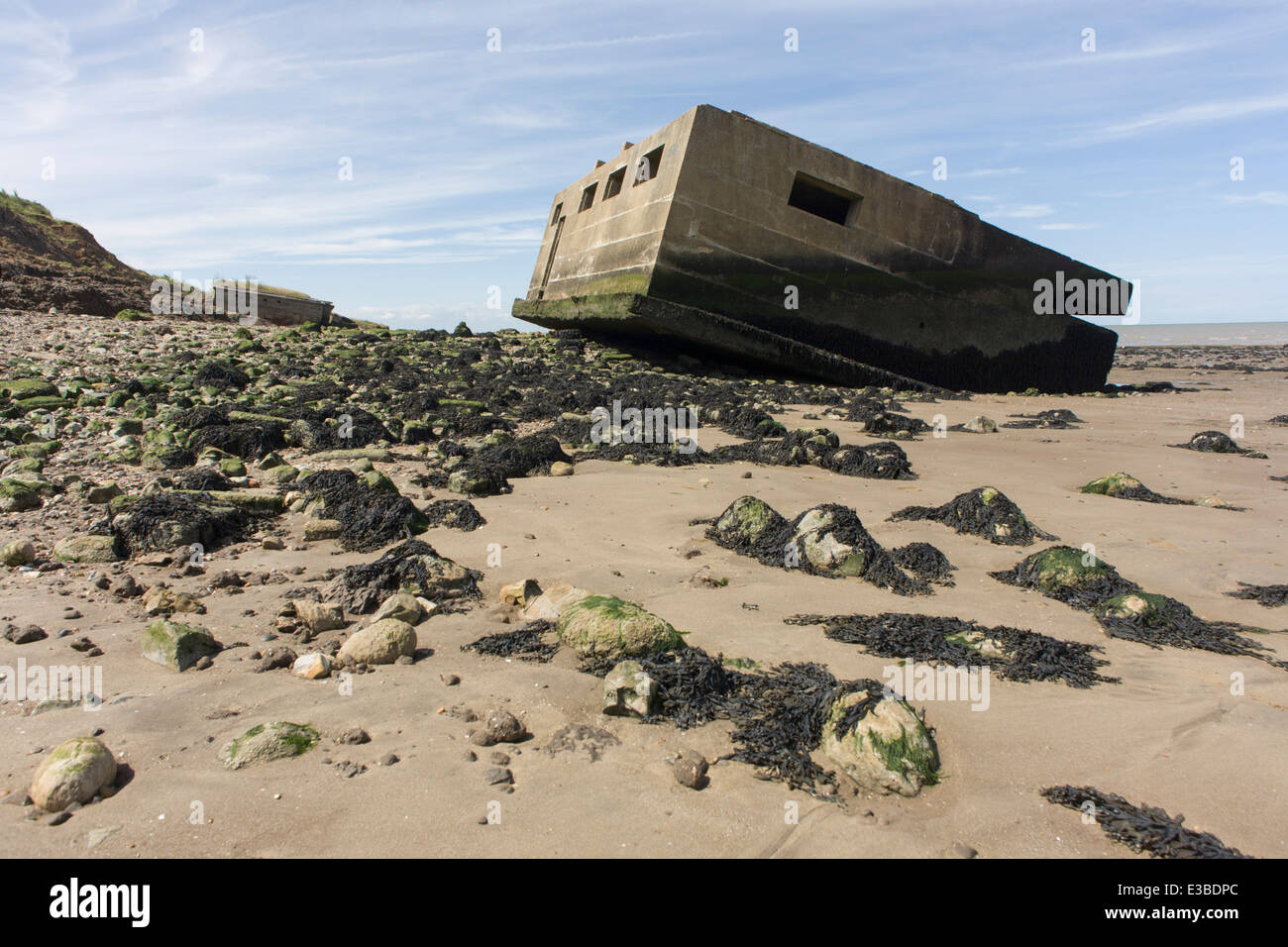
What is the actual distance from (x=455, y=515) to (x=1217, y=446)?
7434 millimetres

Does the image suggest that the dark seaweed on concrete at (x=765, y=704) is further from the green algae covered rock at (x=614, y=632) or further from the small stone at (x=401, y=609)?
the small stone at (x=401, y=609)

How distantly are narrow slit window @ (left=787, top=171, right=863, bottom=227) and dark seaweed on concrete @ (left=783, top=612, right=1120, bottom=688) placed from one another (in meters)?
9.82

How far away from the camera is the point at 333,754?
8.20ft

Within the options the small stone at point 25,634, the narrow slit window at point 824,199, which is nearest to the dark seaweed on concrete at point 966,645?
the small stone at point 25,634

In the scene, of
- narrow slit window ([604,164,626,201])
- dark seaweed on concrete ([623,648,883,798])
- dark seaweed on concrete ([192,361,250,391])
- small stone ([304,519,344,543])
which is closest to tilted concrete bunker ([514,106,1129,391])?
narrow slit window ([604,164,626,201])

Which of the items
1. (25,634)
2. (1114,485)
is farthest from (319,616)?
(1114,485)

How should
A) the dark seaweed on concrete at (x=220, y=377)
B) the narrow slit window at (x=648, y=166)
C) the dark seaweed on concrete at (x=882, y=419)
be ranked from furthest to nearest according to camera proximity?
the narrow slit window at (x=648, y=166), the dark seaweed on concrete at (x=220, y=377), the dark seaweed on concrete at (x=882, y=419)

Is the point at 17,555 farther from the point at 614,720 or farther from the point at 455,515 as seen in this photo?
the point at 614,720

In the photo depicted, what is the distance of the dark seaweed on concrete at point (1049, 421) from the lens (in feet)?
31.3

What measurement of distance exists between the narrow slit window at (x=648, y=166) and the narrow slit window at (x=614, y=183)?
125 cm

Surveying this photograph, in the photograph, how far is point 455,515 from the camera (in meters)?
5.02

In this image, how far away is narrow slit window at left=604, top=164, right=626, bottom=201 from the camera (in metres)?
14.5

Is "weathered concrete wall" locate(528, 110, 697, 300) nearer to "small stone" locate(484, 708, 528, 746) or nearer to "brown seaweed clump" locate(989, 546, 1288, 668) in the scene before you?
"brown seaweed clump" locate(989, 546, 1288, 668)
